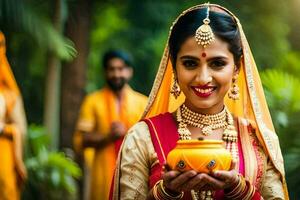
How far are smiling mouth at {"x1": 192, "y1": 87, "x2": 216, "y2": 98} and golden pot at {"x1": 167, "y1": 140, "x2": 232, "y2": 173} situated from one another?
290 millimetres

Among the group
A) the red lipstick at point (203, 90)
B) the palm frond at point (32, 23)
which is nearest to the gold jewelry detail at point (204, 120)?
the red lipstick at point (203, 90)

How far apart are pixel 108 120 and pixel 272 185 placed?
17.9ft

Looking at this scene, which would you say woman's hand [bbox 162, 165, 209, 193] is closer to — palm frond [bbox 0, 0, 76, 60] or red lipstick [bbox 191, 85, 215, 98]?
red lipstick [bbox 191, 85, 215, 98]

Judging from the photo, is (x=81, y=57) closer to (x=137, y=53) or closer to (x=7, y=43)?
(x=7, y=43)

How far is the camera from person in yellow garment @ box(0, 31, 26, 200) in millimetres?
9180

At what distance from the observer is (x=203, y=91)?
4.55 metres

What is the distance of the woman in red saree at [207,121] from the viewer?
14.9 ft

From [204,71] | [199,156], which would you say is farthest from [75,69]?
[199,156]

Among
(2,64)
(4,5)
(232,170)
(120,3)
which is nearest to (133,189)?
(232,170)

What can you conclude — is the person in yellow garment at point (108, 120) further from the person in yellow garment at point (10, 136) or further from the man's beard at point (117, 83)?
the person in yellow garment at point (10, 136)

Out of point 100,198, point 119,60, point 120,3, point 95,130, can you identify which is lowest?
point 100,198

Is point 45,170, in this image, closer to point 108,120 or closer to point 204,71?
point 108,120

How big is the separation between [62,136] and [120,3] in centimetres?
305

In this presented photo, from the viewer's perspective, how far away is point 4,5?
11555mm
